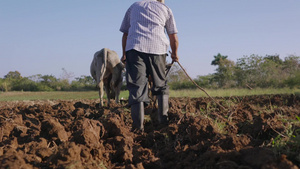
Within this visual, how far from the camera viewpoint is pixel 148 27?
3986mm

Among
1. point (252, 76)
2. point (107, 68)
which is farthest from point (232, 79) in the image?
point (107, 68)

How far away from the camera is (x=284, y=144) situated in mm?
2377

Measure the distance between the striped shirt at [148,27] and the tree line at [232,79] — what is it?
18.0 meters

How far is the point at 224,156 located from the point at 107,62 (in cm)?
608

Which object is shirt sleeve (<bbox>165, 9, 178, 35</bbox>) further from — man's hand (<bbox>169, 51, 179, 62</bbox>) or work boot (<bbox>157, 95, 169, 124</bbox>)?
work boot (<bbox>157, 95, 169, 124</bbox>)

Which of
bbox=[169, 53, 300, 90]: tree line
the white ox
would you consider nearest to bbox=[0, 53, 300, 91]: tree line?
bbox=[169, 53, 300, 90]: tree line

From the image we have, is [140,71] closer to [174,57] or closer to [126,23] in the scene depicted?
A: [174,57]

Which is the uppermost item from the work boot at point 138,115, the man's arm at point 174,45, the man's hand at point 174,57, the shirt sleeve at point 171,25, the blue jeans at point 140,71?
the shirt sleeve at point 171,25

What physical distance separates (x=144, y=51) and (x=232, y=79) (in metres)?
24.2

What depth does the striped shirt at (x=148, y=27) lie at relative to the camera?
393 centimetres

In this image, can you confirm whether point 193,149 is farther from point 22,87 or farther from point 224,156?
point 22,87

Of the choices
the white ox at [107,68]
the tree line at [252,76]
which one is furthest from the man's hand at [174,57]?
the tree line at [252,76]

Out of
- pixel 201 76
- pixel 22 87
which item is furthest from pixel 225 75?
pixel 22 87

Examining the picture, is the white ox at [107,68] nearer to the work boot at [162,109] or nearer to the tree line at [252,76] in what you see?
the work boot at [162,109]
